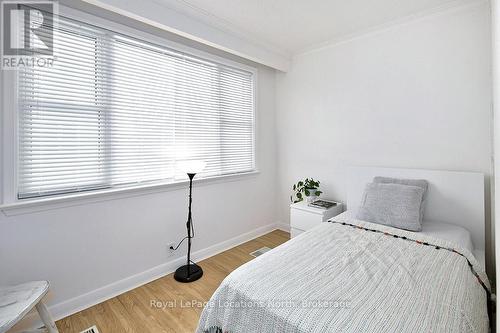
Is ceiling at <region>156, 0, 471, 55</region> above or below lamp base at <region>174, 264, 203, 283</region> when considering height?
above

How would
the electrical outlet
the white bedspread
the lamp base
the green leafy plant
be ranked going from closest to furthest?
the white bedspread
the lamp base
the electrical outlet
the green leafy plant

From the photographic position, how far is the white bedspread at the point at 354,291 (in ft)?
3.67

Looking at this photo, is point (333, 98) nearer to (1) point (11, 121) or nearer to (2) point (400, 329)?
(2) point (400, 329)

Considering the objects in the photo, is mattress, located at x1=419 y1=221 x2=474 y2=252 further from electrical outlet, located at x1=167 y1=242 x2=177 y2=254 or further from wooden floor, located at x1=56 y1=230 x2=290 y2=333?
electrical outlet, located at x1=167 y1=242 x2=177 y2=254

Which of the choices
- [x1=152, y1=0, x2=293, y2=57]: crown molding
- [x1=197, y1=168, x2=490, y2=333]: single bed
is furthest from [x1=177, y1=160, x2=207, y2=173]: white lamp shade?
[x1=152, y1=0, x2=293, y2=57]: crown molding

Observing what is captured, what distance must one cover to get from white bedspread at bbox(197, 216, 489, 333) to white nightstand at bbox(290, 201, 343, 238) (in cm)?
99

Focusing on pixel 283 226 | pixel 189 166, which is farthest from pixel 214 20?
pixel 283 226

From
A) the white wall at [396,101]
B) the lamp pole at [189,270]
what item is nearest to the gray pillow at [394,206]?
the white wall at [396,101]

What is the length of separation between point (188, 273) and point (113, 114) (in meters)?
1.65

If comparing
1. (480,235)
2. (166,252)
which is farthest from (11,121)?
(480,235)

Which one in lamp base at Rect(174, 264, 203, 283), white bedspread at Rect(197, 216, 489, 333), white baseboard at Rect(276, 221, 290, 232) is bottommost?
lamp base at Rect(174, 264, 203, 283)

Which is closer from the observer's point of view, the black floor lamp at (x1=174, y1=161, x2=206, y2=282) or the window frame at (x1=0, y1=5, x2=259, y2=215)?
the window frame at (x1=0, y1=5, x2=259, y2=215)

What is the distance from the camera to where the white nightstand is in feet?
9.37

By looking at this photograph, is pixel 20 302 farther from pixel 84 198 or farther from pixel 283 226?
pixel 283 226
